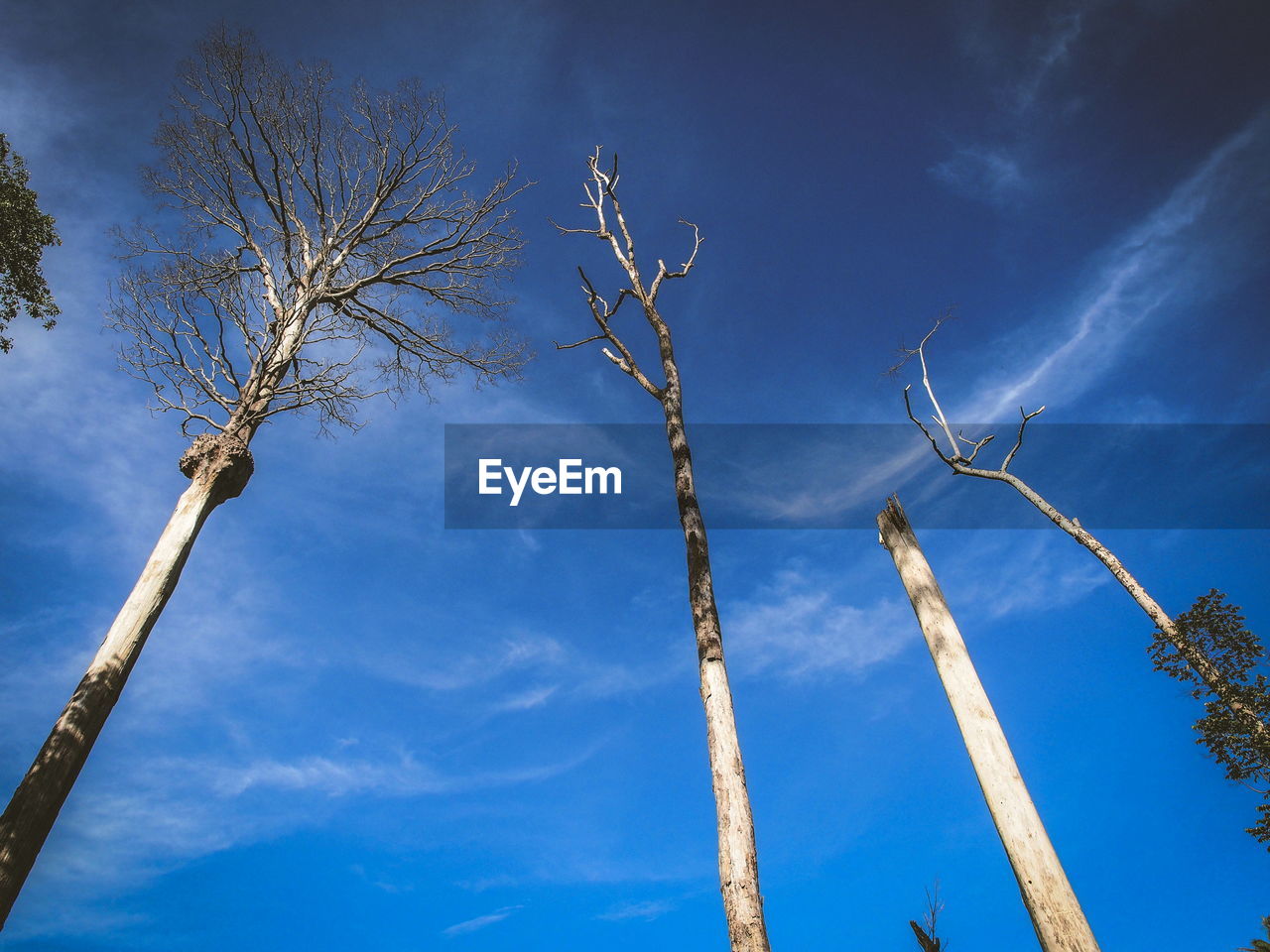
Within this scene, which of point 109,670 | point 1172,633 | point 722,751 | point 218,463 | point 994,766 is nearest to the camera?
point 722,751

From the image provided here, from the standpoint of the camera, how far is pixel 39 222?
10.2 m

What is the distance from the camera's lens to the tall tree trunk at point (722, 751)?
4.97 m

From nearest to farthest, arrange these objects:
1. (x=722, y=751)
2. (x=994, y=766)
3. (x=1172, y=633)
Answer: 1. (x=722, y=751)
2. (x=994, y=766)
3. (x=1172, y=633)

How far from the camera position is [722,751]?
5.95 m

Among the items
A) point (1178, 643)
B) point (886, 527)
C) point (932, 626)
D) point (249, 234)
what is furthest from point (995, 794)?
point (249, 234)

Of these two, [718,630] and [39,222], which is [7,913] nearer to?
[718,630]

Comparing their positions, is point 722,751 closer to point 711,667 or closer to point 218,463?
point 711,667

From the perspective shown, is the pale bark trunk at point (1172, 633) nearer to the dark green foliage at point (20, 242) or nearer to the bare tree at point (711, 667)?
the bare tree at point (711, 667)

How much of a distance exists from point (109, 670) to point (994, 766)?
8873 millimetres

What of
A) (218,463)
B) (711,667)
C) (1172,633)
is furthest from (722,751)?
(1172,633)

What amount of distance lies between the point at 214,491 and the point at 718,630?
251 inches

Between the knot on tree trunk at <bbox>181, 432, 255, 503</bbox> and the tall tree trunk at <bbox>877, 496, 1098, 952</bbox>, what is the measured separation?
28.7ft

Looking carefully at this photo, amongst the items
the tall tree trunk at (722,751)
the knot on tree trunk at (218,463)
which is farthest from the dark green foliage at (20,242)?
the tall tree trunk at (722,751)

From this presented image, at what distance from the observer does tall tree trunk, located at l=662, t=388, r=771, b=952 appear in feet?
16.3
